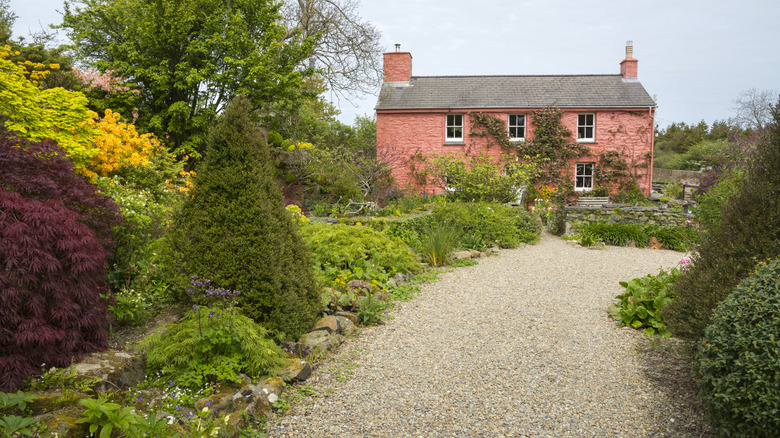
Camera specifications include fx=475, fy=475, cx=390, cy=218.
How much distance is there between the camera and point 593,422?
333 centimetres

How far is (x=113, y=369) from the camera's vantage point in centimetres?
318

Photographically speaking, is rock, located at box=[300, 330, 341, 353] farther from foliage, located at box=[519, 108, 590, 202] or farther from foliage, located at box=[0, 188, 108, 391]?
foliage, located at box=[519, 108, 590, 202]

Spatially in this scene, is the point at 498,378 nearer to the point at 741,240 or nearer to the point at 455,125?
the point at 741,240

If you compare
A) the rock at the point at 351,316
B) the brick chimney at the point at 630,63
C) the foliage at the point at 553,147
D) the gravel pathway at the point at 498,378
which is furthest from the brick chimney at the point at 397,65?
the rock at the point at 351,316

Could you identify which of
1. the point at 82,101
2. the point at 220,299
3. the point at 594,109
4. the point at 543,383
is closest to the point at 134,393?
the point at 220,299

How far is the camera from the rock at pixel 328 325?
4.62 meters

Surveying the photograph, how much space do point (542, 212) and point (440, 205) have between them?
5.70m

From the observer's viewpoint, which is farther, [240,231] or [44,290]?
[240,231]

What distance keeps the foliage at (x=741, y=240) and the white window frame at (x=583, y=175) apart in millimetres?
17036

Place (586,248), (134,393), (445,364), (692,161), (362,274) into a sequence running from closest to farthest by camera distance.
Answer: (134,393), (445,364), (362,274), (586,248), (692,161)

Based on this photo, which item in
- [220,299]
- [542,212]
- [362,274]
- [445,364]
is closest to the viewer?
[220,299]

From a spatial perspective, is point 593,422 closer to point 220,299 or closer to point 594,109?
point 220,299

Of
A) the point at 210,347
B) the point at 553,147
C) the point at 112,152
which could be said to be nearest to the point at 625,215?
the point at 553,147

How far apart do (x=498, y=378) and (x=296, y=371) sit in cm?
168
